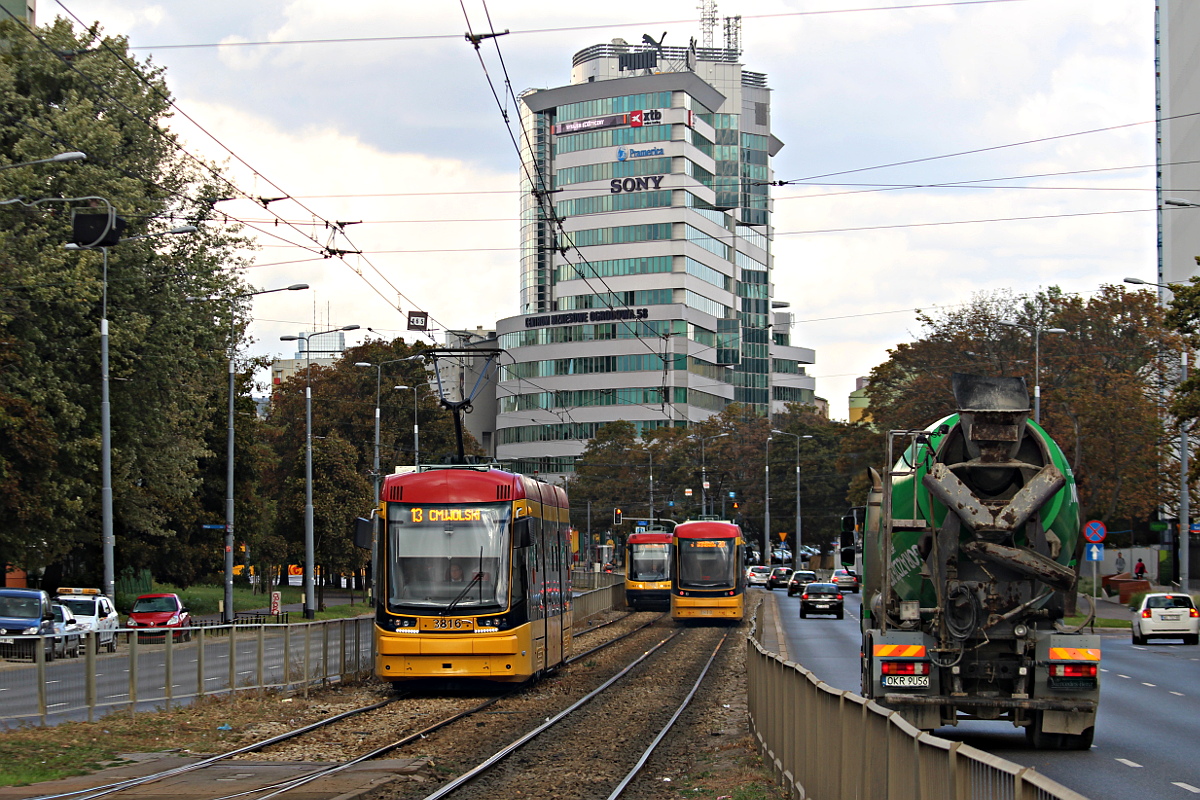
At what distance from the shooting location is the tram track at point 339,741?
40.1 feet

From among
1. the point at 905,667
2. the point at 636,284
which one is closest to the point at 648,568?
the point at 905,667

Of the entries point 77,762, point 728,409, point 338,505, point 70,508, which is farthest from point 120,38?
point 728,409

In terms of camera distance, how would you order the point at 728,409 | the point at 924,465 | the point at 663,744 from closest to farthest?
the point at 924,465, the point at 663,744, the point at 728,409

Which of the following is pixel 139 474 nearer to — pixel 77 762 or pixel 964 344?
pixel 77 762

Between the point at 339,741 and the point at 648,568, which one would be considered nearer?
the point at 339,741

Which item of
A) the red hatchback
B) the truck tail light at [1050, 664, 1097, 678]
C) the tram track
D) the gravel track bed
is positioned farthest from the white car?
the red hatchback

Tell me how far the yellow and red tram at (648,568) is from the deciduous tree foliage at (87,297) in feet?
52.5

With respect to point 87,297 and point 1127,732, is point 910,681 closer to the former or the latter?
point 1127,732

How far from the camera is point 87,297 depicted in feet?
113

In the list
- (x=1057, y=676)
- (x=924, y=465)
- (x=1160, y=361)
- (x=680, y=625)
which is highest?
(x=1160, y=361)

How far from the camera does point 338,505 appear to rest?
57.2 meters

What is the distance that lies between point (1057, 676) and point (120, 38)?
33949 mm

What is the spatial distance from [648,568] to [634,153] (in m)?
82.2

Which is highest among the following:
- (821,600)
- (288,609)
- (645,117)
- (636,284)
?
(645,117)
